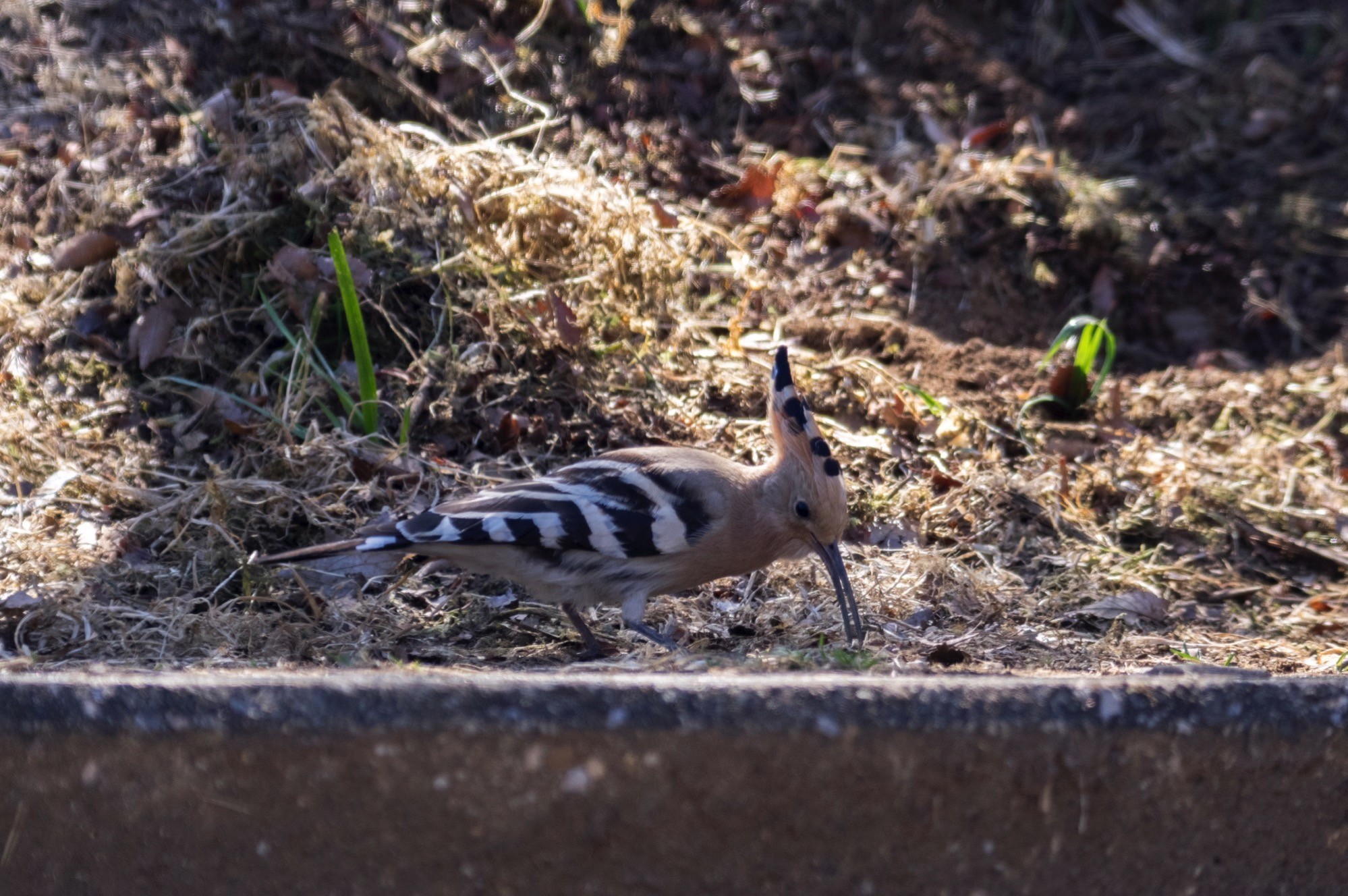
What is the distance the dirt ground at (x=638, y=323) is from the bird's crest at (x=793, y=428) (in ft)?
1.35

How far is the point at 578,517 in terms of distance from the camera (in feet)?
9.80

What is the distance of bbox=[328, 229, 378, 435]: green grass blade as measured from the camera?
11.0 ft

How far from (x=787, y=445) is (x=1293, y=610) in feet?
4.87

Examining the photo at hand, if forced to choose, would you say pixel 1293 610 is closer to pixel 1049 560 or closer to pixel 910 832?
pixel 1049 560

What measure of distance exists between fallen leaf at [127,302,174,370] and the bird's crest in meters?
1.85

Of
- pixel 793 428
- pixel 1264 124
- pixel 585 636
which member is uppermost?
pixel 1264 124

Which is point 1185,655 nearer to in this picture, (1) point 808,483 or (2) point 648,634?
(1) point 808,483

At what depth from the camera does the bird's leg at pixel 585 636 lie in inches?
118

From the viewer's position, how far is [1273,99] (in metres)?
6.22

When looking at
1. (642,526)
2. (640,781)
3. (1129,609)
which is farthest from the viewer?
(1129,609)

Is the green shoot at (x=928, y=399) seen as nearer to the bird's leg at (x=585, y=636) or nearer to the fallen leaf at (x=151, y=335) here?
the bird's leg at (x=585, y=636)

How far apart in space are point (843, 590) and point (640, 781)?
144 cm

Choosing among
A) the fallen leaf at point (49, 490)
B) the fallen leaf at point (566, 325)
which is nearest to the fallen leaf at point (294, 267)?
the fallen leaf at point (566, 325)

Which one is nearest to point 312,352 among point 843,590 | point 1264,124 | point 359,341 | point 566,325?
point 359,341
